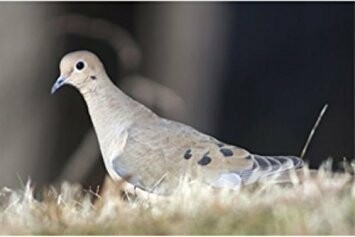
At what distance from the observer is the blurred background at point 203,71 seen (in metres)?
8.70

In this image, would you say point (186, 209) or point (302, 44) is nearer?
point (186, 209)

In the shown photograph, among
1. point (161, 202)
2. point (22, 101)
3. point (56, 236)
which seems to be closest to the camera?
point (56, 236)

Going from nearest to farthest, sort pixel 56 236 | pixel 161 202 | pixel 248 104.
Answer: pixel 56 236
pixel 161 202
pixel 248 104

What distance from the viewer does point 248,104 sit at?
924 centimetres

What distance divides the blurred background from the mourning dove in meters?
3.88

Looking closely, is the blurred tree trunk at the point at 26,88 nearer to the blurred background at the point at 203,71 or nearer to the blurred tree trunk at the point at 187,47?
the blurred background at the point at 203,71

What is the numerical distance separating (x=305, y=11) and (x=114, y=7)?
4.48 feet

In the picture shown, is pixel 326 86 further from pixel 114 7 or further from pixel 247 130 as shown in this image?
pixel 114 7

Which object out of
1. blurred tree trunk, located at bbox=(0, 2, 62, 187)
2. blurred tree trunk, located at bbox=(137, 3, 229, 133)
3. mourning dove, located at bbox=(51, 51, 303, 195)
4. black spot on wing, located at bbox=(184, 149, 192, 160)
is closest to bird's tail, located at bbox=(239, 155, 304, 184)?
mourning dove, located at bbox=(51, 51, 303, 195)

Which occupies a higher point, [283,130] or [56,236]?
[56,236]

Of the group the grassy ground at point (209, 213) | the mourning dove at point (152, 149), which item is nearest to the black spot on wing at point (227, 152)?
the mourning dove at point (152, 149)

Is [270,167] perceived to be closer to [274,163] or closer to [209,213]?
[274,163]

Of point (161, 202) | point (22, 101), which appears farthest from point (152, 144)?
point (22, 101)

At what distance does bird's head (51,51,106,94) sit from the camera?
449 centimetres
